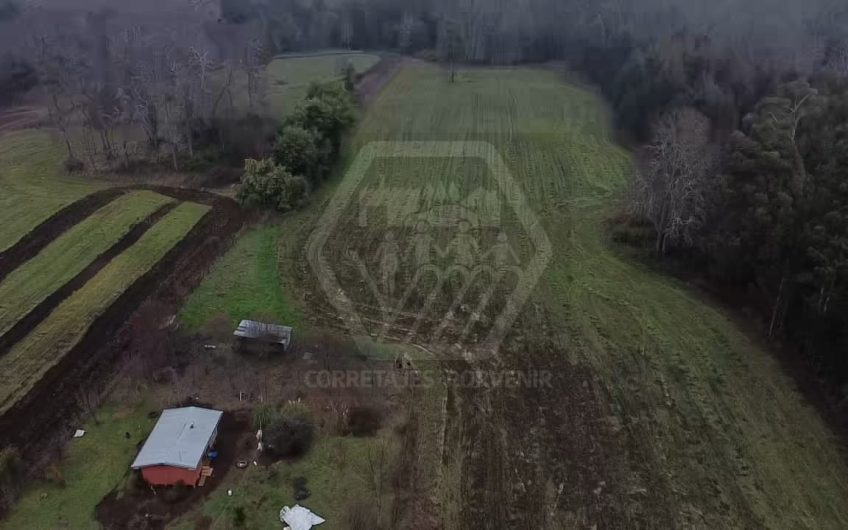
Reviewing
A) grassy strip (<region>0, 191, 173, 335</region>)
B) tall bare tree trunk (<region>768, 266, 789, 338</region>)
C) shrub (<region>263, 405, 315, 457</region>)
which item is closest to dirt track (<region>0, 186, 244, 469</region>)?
grassy strip (<region>0, 191, 173, 335</region>)

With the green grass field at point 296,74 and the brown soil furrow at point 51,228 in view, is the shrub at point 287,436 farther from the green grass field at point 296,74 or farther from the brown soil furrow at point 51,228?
the green grass field at point 296,74

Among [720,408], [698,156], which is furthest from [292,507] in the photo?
[698,156]

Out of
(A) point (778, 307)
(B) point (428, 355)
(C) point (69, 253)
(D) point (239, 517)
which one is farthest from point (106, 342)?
(A) point (778, 307)

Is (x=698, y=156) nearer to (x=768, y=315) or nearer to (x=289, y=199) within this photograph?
(x=768, y=315)

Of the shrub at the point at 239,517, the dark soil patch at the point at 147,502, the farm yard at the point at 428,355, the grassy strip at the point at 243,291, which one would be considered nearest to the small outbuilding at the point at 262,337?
the farm yard at the point at 428,355

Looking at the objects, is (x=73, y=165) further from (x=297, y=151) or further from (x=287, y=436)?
(x=287, y=436)

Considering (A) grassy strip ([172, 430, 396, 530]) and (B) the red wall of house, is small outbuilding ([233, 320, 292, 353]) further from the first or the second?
(B) the red wall of house
